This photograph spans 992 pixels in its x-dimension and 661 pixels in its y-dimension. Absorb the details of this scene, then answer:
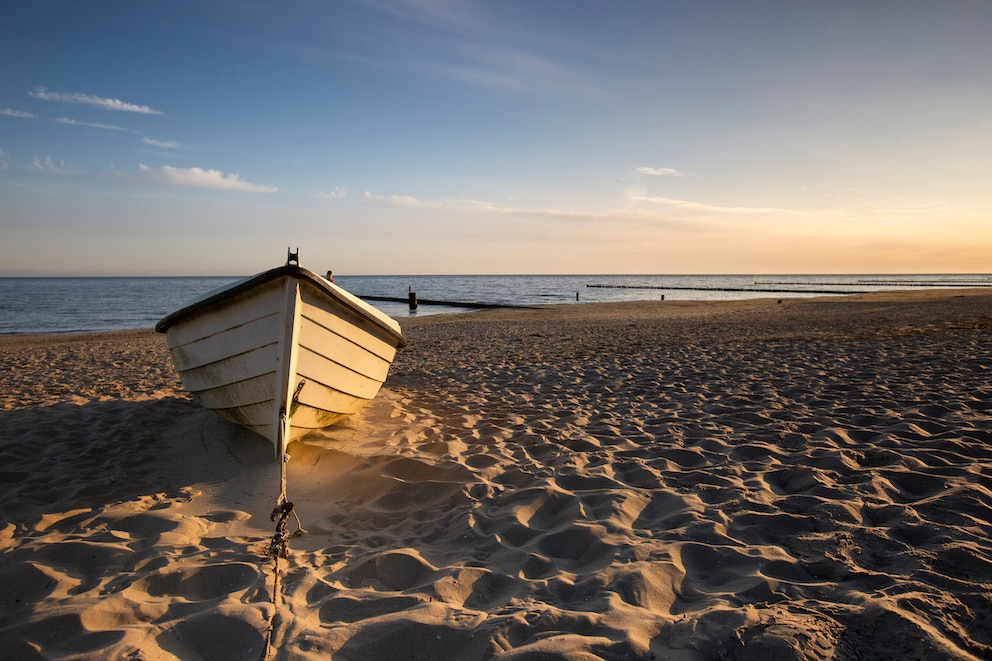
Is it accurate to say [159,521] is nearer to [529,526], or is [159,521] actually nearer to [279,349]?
[279,349]

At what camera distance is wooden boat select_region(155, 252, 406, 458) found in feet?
12.9

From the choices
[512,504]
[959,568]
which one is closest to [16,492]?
[512,504]

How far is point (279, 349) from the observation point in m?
3.95

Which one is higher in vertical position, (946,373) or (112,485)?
(946,373)

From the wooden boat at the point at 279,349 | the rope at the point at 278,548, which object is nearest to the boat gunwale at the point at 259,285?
the wooden boat at the point at 279,349

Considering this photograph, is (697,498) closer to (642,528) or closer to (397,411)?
(642,528)

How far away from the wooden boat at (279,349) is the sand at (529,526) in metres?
0.45

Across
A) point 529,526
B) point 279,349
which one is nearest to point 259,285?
point 279,349

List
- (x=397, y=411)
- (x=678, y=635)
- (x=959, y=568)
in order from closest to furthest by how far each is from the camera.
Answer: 1. (x=678, y=635)
2. (x=959, y=568)
3. (x=397, y=411)

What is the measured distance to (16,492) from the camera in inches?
150

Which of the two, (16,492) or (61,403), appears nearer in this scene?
(16,492)

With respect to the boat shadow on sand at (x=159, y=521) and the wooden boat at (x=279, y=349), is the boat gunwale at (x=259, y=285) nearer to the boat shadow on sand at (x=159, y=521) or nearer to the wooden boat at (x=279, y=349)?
the wooden boat at (x=279, y=349)

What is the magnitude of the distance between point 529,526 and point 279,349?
2234 mm

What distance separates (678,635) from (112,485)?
410 cm
